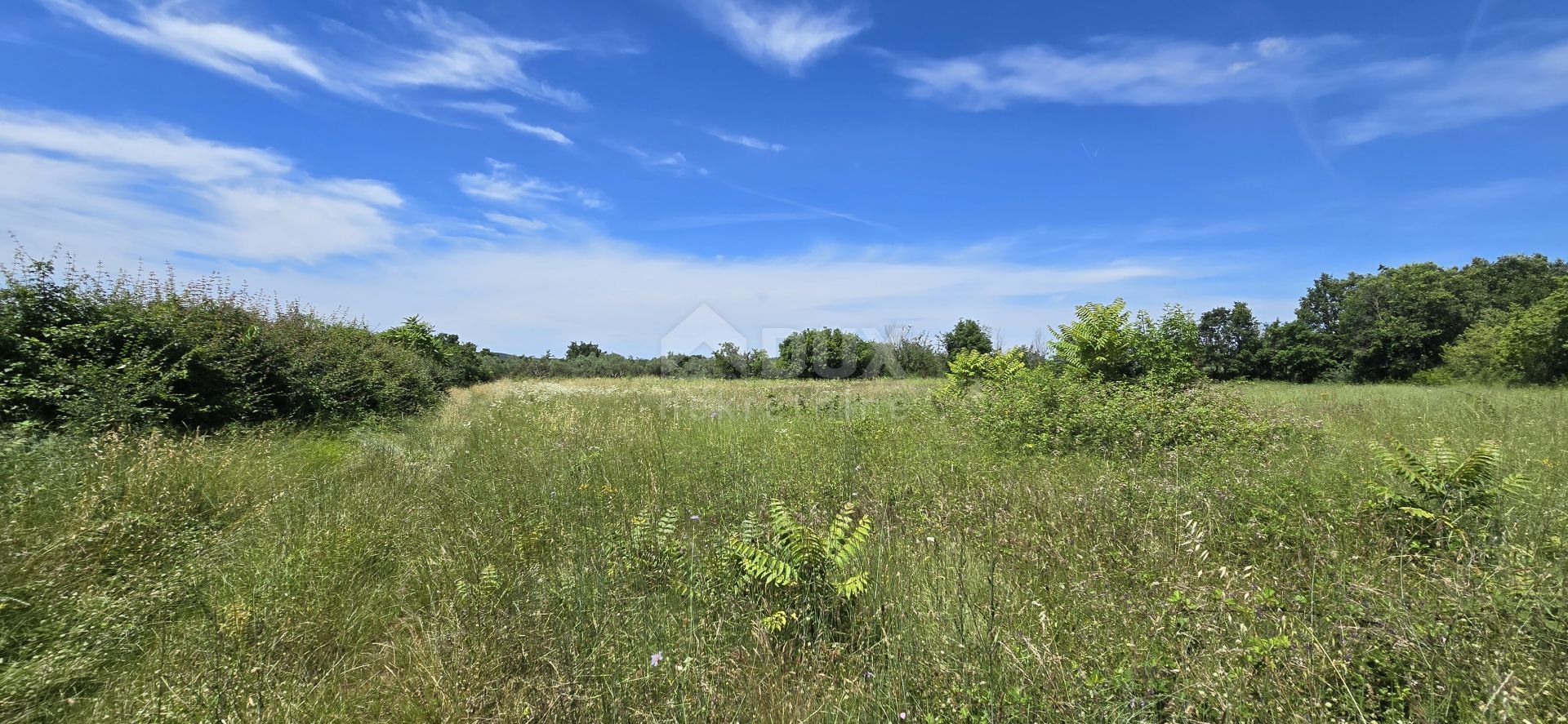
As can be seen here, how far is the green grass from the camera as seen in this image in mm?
1977

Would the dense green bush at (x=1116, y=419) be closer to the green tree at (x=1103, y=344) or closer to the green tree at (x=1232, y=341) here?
the green tree at (x=1103, y=344)

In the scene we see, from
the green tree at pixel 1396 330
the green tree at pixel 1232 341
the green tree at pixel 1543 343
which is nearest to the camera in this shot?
the green tree at pixel 1543 343

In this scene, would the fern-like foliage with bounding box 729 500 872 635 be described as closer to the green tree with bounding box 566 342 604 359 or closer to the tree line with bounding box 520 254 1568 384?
the tree line with bounding box 520 254 1568 384

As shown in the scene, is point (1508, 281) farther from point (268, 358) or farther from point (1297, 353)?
point (268, 358)

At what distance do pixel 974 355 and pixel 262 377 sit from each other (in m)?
14.1

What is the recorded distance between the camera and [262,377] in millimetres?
8914

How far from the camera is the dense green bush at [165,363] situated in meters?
5.77

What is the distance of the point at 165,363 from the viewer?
7199 mm

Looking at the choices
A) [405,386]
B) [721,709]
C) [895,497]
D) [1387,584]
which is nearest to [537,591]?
[721,709]

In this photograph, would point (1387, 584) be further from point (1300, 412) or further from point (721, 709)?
point (1300, 412)

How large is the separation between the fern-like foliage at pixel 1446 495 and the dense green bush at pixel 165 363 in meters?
10.4

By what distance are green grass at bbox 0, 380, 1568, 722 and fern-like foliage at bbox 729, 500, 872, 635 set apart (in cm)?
10

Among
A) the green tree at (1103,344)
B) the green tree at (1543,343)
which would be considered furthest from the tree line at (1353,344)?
the green tree at (1103,344)

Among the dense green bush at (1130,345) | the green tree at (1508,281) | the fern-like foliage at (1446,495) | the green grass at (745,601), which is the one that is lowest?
the green grass at (745,601)
